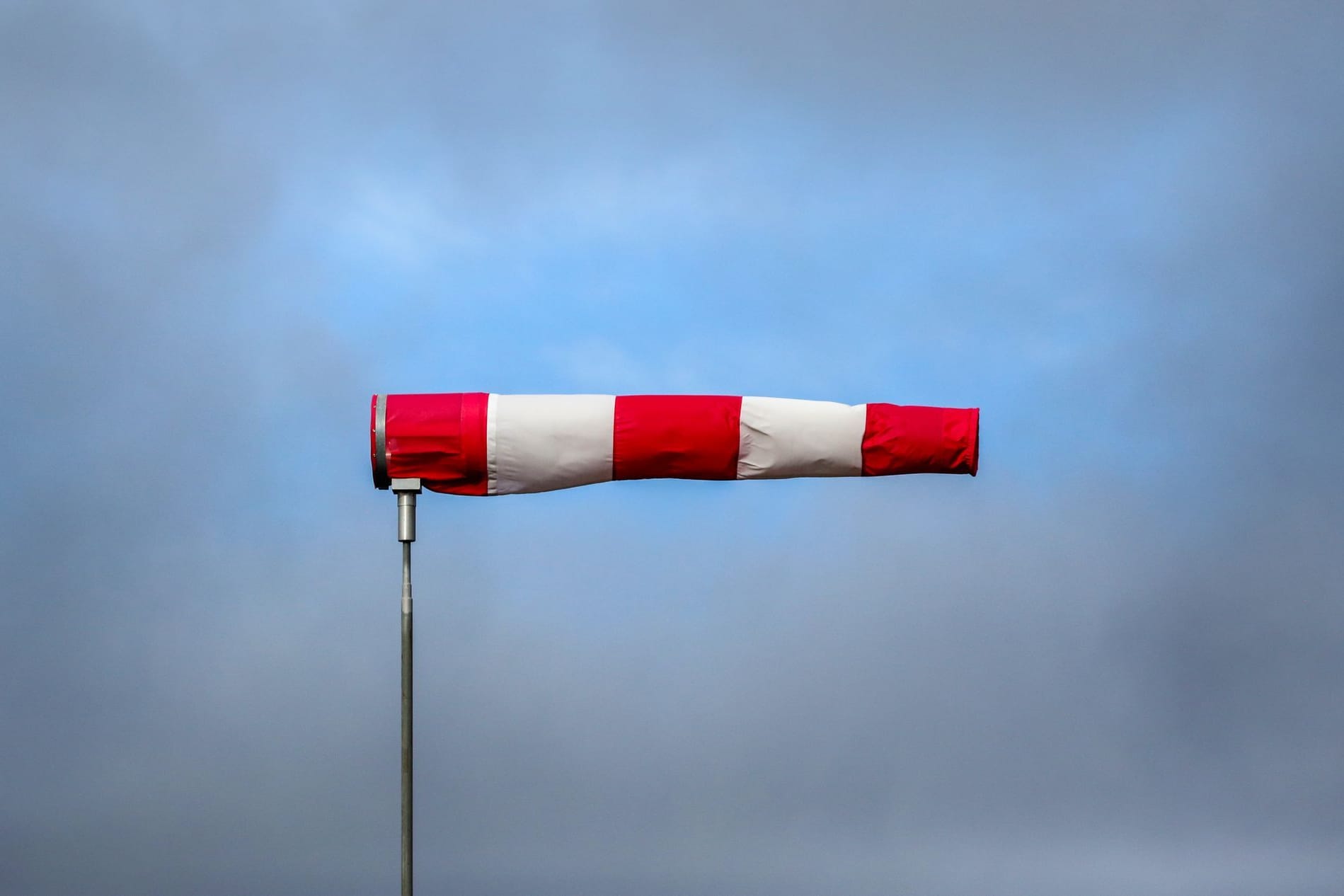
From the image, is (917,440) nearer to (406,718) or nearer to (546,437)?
(546,437)

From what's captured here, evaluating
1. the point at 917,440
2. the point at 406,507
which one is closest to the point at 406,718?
the point at 406,507

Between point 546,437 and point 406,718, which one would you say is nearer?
point 406,718

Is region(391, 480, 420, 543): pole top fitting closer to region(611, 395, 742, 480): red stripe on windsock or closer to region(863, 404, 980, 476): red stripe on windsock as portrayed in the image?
region(611, 395, 742, 480): red stripe on windsock

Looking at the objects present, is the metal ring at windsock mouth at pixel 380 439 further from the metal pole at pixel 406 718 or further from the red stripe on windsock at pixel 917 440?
the red stripe on windsock at pixel 917 440

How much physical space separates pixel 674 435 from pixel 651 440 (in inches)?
3.7

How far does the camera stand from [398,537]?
5586 mm

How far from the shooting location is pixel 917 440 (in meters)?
5.75

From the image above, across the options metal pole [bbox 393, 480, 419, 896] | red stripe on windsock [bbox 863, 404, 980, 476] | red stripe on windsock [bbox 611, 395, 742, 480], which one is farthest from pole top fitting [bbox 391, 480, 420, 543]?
red stripe on windsock [bbox 863, 404, 980, 476]

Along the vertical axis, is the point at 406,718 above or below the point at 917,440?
below

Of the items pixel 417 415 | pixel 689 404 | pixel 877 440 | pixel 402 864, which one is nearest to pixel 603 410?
pixel 689 404

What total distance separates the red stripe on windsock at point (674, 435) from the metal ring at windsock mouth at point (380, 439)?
0.89m

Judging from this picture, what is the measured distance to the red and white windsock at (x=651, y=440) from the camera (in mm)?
5617

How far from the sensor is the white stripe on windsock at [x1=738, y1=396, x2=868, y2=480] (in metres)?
5.76

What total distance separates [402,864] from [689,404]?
2.11 m
